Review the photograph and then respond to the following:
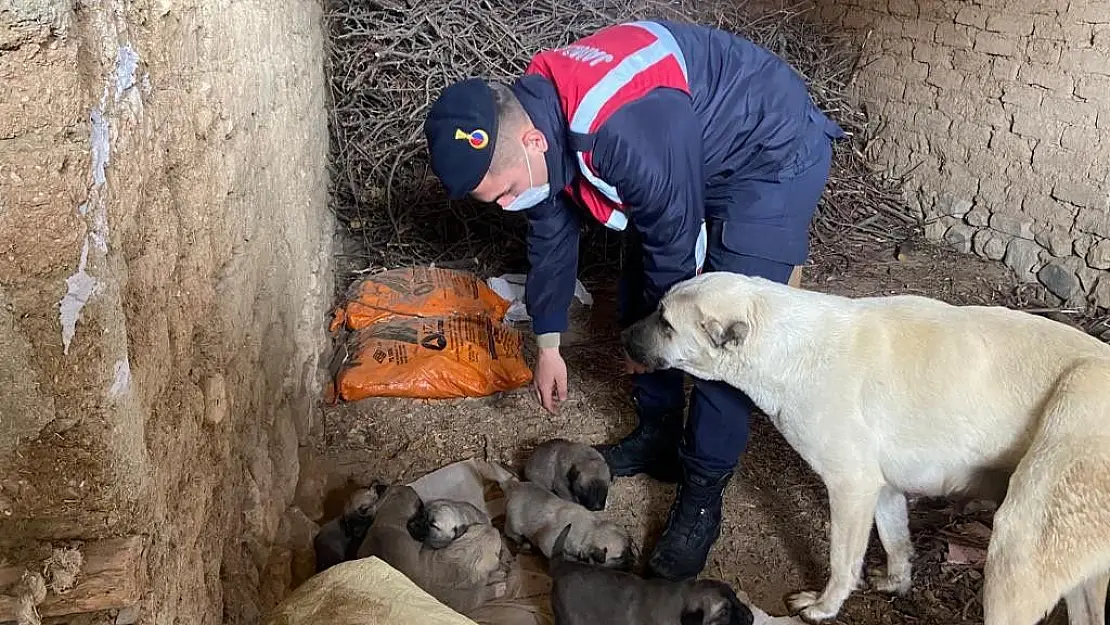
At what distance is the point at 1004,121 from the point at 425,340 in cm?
391

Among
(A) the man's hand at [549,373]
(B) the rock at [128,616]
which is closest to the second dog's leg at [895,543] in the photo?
(A) the man's hand at [549,373]

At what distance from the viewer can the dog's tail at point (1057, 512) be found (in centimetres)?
208

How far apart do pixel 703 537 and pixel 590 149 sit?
158cm

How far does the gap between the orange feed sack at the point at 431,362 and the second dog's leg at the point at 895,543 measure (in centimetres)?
187

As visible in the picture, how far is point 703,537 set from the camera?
125 inches

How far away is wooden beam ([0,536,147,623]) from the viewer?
1.44 meters

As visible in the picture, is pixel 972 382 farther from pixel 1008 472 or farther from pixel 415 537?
pixel 415 537

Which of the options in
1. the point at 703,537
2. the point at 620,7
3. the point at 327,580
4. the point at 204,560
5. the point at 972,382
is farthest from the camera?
the point at 620,7

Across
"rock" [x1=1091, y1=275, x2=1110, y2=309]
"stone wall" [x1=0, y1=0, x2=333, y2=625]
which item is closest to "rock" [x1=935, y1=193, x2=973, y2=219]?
"rock" [x1=1091, y1=275, x2=1110, y2=309]

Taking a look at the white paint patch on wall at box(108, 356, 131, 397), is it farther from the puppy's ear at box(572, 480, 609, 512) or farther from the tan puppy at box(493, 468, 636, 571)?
the puppy's ear at box(572, 480, 609, 512)

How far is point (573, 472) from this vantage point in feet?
11.2

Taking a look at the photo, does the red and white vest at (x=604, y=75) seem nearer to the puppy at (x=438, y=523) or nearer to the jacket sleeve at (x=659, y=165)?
the jacket sleeve at (x=659, y=165)

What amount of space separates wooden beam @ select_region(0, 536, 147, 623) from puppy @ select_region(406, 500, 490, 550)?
143cm

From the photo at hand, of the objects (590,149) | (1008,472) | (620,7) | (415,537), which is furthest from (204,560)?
(620,7)
